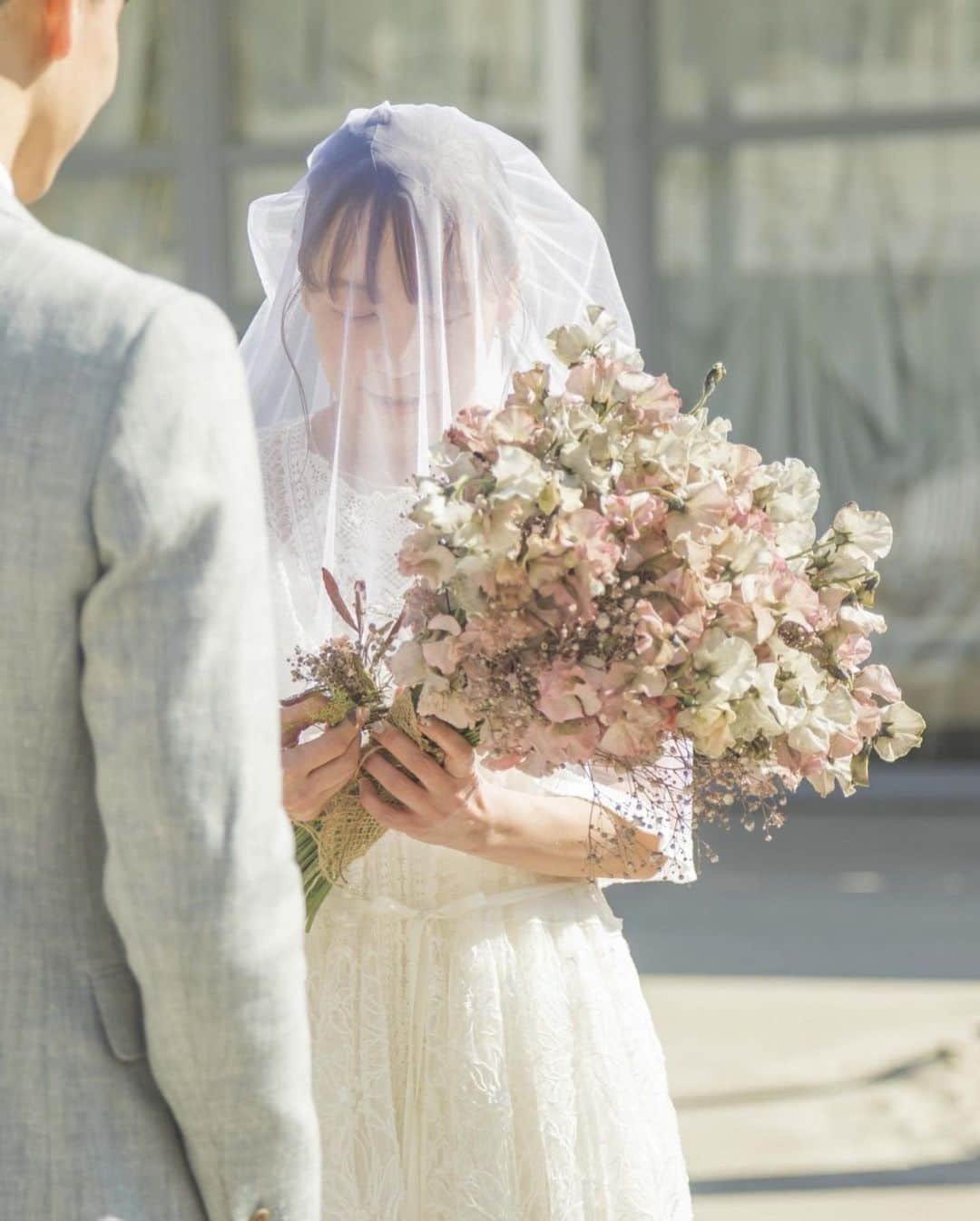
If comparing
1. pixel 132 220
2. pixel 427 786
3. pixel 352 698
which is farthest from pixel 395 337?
pixel 132 220

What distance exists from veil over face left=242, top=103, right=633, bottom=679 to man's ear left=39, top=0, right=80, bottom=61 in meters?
0.80

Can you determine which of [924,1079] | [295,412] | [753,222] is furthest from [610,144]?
[295,412]

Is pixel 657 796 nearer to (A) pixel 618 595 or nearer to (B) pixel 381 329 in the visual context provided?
(A) pixel 618 595

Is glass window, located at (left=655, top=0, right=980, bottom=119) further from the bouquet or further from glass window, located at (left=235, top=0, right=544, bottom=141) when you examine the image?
the bouquet

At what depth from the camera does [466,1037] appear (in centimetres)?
210

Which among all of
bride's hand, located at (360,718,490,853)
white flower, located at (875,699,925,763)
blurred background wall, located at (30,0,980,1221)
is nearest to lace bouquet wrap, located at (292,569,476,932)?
bride's hand, located at (360,718,490,853)

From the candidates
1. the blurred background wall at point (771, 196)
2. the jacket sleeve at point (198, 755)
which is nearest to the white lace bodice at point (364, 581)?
the jacket sleeve at point (198, 755)

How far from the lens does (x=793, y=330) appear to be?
271 inches

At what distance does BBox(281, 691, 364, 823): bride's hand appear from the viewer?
6.56 ft

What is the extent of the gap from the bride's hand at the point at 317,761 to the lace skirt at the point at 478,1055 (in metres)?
0.21

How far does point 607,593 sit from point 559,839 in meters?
0.47

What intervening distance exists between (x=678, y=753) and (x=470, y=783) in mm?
252

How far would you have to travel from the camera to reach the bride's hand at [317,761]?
78.7 inches

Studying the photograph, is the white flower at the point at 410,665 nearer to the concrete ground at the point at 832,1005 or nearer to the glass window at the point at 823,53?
the concrete ground at the point at 832,1005
